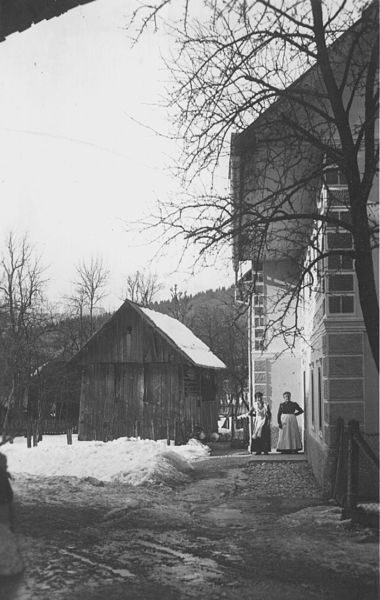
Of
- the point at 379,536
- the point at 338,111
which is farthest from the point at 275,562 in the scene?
the point at 338,111

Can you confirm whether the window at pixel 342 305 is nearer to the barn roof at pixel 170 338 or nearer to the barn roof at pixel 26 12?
the barn roof at pixel 26 12

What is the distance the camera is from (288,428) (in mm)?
19531

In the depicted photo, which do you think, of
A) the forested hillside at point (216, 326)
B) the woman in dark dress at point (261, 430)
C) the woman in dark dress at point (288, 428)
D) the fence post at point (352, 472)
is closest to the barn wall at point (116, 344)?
the woman in dark dress at point (261, 430)

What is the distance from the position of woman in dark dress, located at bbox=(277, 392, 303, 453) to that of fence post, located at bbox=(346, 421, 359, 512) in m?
10.4

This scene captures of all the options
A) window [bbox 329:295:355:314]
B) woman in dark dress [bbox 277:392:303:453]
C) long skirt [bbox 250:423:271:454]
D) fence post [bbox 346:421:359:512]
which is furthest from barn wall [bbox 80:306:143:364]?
fence post [bbox 346:421:359:512]

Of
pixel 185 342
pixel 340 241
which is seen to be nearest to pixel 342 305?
pixel 340 241

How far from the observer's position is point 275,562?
6.91 meters

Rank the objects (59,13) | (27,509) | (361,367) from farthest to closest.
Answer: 1. (361,367)
2. (27,509)
3. (59,13)

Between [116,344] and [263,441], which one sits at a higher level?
[116,344]

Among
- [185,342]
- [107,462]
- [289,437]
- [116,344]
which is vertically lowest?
[107,462]

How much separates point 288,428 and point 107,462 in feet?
21.2

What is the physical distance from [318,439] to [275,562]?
7.28m

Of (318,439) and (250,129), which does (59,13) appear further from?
(318,439)

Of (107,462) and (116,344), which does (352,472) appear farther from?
(116,344)
